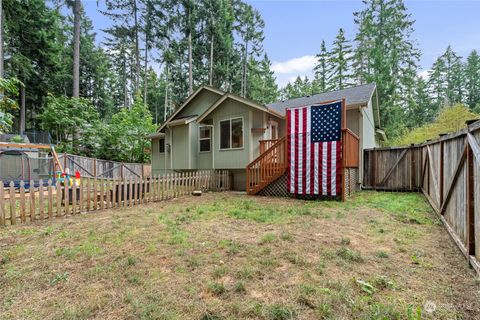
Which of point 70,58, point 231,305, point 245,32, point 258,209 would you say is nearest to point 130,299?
point 231,305

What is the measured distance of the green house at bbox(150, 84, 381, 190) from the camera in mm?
10398

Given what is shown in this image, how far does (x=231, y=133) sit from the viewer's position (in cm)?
1114

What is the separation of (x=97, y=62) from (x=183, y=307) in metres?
37.7

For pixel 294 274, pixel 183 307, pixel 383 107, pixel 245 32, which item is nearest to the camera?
pixel 183 307

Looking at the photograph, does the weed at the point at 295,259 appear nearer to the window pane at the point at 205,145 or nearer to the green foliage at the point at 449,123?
the window pane at the point at 205,145

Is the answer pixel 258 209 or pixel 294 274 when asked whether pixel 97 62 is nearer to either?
pixel 258 209

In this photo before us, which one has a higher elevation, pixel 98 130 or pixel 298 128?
pixel 98 130

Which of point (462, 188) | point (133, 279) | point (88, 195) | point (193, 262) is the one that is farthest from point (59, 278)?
point (462, 188)

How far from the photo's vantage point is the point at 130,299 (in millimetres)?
2352

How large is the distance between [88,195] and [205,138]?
264 inches

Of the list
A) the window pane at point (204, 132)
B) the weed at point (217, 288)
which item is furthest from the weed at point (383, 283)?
the window pane at point (204, 132)

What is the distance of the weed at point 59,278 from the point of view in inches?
108

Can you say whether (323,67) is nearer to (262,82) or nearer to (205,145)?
(262,82)

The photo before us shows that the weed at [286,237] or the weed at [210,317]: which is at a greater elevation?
the weed at [286,237]
